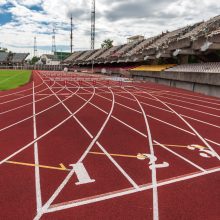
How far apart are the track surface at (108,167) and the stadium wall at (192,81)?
33.3 feet

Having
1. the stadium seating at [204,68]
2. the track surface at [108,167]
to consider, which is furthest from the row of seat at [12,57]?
the track surface at [108,167]

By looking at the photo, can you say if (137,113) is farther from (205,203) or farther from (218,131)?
(205,203)

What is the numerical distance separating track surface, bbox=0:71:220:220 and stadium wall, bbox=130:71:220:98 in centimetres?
1015

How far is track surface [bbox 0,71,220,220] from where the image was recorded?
16.7ft

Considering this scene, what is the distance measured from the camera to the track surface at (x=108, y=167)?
201 inches

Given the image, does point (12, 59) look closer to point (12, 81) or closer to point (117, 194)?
point (12, 81)

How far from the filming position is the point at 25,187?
5.87 metres

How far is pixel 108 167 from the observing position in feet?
23.1

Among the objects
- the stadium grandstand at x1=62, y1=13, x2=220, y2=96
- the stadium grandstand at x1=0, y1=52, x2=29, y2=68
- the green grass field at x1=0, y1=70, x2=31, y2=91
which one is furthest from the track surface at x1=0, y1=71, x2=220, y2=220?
the stadium grandstand at x1=0, y1=52, x2=29, y2=68

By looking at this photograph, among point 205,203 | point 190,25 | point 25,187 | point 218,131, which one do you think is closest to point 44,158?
point 25,187

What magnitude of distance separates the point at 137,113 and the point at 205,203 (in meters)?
9.58

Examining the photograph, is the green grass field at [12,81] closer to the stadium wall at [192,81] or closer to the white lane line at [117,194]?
the stadium wall at [192,81]

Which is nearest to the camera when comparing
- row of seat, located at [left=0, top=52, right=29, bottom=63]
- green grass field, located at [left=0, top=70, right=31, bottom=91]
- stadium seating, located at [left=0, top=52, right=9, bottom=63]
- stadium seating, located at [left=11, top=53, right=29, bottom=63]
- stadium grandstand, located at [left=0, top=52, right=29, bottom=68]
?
green grass field, located at [left=0, top=70, right=31, bottom=91]

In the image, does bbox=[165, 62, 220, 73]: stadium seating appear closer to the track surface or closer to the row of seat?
the track surface
